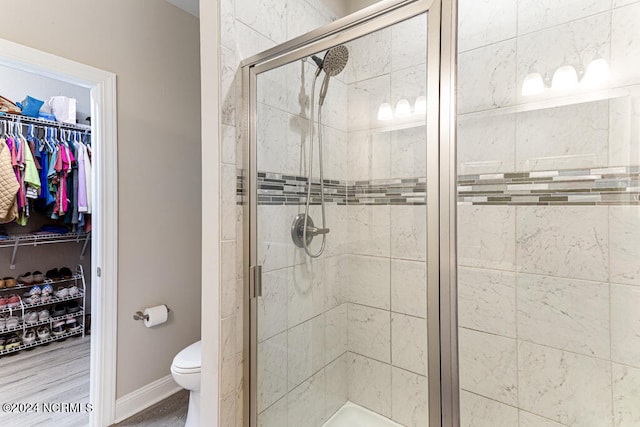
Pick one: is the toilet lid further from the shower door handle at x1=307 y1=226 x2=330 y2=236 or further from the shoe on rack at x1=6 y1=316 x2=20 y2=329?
the shoe on rack at x1=6 y1=316 x2=20 y2=329

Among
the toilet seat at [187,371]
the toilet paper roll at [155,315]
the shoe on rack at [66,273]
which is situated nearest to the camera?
the toilet seat at [187,371]

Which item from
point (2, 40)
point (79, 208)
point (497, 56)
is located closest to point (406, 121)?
point (497, 56)

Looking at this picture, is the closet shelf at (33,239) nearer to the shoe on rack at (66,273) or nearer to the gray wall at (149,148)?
the shoe on rack at (66,273)

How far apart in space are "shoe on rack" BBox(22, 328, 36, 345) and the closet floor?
0.28 feet

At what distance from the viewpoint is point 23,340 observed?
2.77m

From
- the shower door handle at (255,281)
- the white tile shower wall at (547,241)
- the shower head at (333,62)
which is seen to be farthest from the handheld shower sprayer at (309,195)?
the white tile shower wall at (547,241)

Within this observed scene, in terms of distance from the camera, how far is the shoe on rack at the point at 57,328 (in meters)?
2.97

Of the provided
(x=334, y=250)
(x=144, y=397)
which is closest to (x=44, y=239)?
(x=144, y=397)

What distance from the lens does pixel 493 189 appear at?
3.92ft

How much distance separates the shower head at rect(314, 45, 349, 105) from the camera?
1.11 metres

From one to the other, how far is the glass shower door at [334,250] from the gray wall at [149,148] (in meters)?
1.22

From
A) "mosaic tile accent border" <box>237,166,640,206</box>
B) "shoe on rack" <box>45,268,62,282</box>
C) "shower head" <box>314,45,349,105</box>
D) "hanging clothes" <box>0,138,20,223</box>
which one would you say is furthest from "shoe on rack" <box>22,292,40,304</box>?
"shower head" <box>314,45,349,105</box>

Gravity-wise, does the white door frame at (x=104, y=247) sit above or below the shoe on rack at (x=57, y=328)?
above

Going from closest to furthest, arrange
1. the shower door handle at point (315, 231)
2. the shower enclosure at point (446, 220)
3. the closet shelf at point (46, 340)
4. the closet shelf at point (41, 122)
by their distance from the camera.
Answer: the shower enclosure at point (446, 220) < the shower door handle at point (315, 231) < the closet shelf at point (41, 122) < the closet shelf at point (46, 340)
